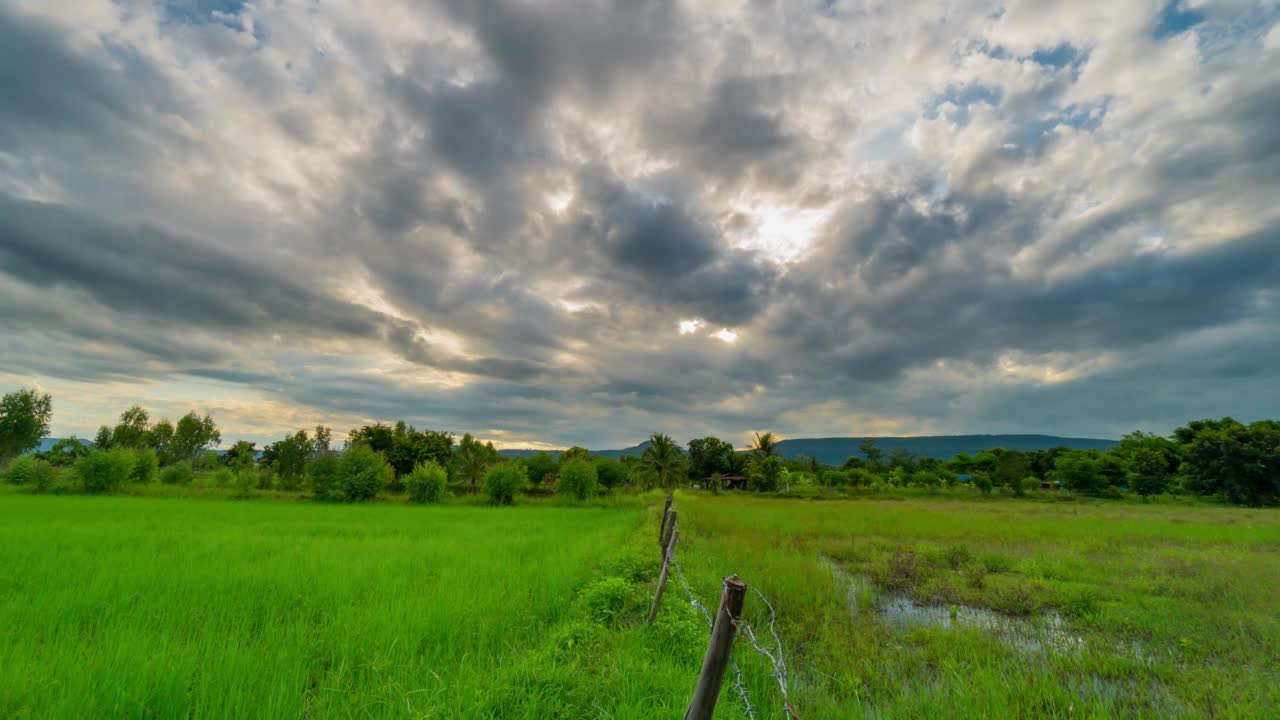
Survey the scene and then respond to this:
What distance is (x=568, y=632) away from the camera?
17.5ft

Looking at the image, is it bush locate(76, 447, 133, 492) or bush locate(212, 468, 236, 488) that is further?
bush locate(212, 468, 236, 488)

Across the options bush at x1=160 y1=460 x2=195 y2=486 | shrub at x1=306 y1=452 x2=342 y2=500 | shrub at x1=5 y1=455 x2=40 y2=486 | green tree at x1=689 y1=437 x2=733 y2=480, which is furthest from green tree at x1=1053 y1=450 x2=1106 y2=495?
shrub at x1=5 y1=455 x2=40 y2=486

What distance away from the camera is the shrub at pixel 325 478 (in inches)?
1411

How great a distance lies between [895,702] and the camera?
170 inches

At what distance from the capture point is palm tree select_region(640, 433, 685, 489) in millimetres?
60281

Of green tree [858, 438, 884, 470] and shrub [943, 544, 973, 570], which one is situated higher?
green tree [858, 438, 884, 470]

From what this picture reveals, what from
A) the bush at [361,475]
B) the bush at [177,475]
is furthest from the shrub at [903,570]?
the bush at [177,475]

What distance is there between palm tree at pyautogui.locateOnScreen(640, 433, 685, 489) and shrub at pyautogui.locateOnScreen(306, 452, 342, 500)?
3443 cm

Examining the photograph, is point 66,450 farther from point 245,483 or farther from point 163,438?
point 245,483

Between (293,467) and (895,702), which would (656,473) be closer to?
(293,467)

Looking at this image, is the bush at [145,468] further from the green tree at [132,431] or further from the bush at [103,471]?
the green tree at [132,431]

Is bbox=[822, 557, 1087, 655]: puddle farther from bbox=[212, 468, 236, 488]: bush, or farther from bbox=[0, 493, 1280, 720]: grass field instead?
bbox=[212, 468, 236, 488]: bush

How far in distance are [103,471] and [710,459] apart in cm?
6658

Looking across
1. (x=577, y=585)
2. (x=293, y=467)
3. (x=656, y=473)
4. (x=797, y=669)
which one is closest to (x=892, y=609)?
(x=797, y=669)
